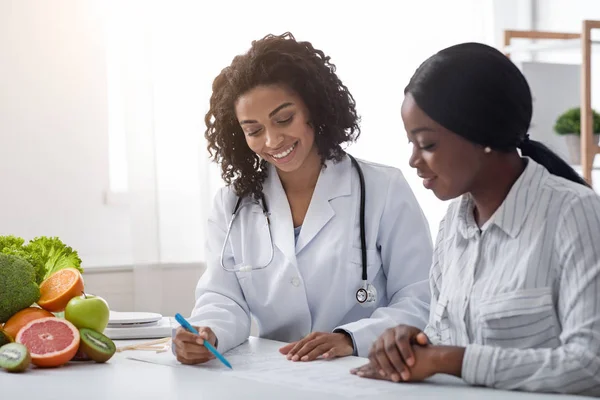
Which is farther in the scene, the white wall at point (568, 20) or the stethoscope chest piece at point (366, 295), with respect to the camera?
the white wall at point (568, 20)

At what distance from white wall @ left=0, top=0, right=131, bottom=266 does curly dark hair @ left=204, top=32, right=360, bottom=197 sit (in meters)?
1.42

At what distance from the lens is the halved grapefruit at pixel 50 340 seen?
1688 mm

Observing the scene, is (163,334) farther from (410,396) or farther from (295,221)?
(410,396)

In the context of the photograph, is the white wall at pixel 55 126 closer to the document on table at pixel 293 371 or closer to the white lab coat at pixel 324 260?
the white lab coat at pixel 324 260

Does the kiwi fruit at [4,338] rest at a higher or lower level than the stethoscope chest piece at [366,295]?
lower

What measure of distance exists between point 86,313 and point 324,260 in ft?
1.94

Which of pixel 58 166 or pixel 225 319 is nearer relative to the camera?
pixel 225 319

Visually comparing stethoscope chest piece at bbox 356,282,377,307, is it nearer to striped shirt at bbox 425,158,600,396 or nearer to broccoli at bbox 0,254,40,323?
striped shirt at bbox 425,158,600,396

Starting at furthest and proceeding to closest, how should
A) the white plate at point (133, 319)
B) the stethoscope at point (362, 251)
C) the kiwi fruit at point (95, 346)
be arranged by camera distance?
the white plate at point (133, 319), the stethoscope at point (362, 251), the kiwi fruit at point (95, 346)

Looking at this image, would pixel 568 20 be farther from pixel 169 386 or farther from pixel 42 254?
pixel 169 386

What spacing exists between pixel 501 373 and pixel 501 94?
0.43m

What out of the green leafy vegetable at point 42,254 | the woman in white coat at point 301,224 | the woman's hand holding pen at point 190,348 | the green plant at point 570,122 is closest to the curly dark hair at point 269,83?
the woman in white coat at point 301,224

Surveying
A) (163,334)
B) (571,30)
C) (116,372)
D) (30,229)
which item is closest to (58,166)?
(30,229)

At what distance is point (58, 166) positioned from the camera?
352 cm
